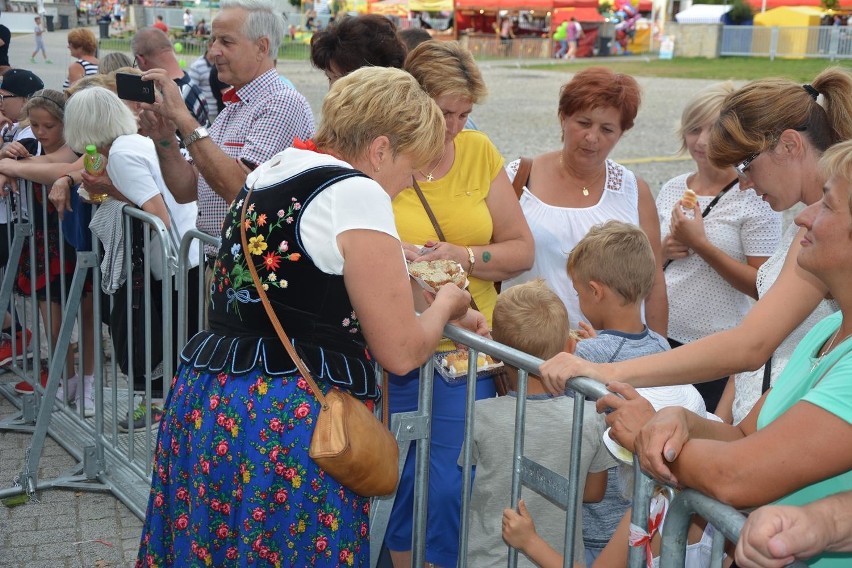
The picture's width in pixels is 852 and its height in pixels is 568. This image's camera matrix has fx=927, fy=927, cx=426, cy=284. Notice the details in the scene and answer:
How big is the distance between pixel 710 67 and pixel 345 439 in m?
39.1

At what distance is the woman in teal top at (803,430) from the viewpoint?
165 cm

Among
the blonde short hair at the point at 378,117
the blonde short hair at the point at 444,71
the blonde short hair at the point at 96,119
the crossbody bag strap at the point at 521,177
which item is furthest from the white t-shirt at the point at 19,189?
the blonde short hair at the point at 378,117

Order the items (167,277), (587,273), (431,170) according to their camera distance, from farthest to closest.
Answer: (167,277) → (431,170) → (587,273)

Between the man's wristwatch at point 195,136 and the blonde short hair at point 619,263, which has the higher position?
the man's wristwatch at point 195,136

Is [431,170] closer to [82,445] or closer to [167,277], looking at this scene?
[167,277]

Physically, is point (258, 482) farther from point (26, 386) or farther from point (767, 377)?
point (26, 386)

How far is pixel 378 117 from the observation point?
2500mm

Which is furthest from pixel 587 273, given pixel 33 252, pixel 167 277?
pixel 33 252

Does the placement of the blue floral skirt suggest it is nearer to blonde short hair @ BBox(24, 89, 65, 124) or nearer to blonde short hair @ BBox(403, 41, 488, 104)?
blonde short hair @ BBox(403, 41, 488, 104)

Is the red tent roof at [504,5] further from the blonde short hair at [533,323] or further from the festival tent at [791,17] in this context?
the blonde short hair at [533,323]

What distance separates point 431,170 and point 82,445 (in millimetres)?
2565

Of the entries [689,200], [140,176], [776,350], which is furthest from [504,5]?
[776,350]

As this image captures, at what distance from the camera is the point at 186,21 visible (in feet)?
141

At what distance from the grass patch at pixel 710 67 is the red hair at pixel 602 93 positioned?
92.2ft
